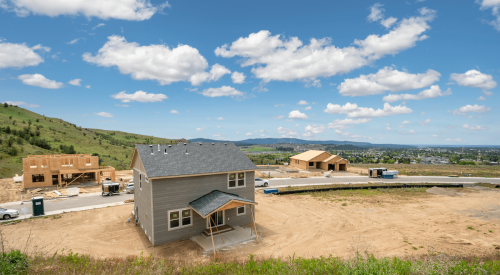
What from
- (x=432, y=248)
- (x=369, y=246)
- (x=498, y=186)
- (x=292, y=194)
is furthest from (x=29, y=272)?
(x=498, y=186)

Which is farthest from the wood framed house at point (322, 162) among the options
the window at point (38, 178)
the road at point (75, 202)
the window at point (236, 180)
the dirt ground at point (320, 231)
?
the window at point (38, 178)

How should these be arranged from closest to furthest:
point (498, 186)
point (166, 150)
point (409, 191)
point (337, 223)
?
point (166, 150) → point (337, 223) → point (409, 191) → point (498, 186)

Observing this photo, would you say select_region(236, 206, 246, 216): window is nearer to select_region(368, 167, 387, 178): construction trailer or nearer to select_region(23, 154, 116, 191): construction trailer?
select_region(23, 154, 116, 191): construction trailer

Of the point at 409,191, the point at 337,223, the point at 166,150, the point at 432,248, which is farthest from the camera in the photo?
the point at 409,191

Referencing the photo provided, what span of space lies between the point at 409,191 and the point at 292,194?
59.9 feet

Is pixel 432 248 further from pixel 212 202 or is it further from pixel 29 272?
pixel 29 272

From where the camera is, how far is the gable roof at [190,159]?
1684 centimetres

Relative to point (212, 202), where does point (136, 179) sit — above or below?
above

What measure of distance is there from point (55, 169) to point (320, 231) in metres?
38.5

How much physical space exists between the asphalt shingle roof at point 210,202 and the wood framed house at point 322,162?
4099 centimetres

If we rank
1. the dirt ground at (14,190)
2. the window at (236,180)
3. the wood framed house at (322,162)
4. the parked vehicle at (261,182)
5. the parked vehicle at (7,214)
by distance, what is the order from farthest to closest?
the wood framed house at (322,162)
the parked vehicle at (261,182)
the dirt ground at (14,190)
the parked vehicle at (7,214)
the window at (236,180)

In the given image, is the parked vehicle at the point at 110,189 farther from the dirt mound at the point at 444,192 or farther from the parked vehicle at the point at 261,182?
the dirt mound at the point at 444,192

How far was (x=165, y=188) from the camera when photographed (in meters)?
16.4

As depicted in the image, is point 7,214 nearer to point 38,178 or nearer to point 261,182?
point 38,178
